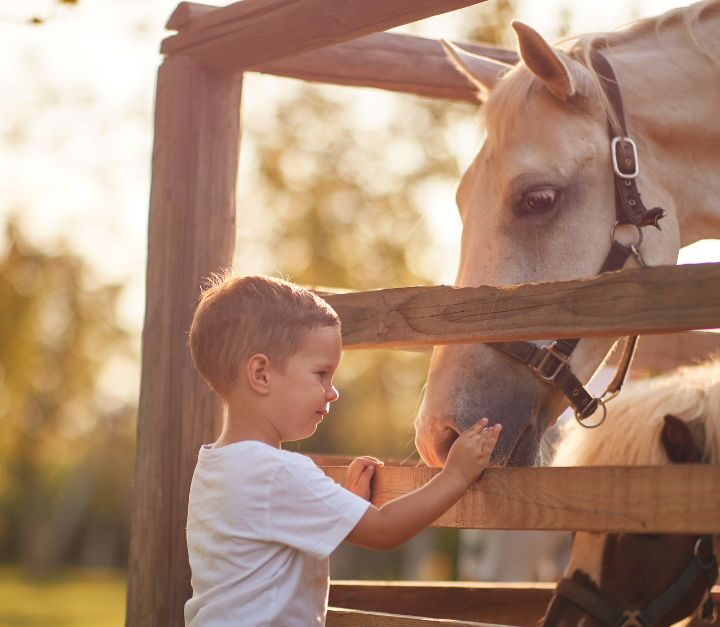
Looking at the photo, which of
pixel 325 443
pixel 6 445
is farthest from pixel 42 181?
pixel 325 443

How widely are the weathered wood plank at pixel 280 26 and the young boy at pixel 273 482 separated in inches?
35.3

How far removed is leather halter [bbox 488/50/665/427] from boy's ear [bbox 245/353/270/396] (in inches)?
36.0

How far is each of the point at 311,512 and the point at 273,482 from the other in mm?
100

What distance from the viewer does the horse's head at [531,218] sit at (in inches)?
121

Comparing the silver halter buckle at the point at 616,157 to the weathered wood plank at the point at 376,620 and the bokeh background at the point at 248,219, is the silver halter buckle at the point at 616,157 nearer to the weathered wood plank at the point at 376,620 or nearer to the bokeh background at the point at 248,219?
the weathered wood plank at the point at 376,620

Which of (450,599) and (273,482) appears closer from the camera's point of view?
(273,482)

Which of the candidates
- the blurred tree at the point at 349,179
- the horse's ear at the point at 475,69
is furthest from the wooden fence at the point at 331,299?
the blurred tree at the point at 349,179

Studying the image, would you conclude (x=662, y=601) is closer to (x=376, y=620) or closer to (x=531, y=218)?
(x=376, y=620)

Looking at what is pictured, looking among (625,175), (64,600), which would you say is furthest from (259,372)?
(64,600)

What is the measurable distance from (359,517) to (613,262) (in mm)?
1396

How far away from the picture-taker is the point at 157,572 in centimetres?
329

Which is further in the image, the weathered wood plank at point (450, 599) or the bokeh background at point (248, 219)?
the bokeh background at point (248, 219)

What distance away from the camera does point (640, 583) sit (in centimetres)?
348

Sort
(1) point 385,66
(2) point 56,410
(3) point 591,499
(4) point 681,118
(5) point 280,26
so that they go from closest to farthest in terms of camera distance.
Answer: (3) point 591,499 < (5) point 280,26 < (4) point 681,118 < (1) point 385,66 < (2) point 56,410
